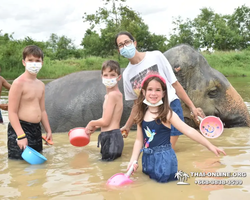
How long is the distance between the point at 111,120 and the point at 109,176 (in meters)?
0.82

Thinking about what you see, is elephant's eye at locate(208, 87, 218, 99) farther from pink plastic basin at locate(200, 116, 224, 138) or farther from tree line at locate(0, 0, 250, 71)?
tree line at locate(0, 0, 250, 71)

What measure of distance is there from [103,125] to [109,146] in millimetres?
237

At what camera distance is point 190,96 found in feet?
18.1

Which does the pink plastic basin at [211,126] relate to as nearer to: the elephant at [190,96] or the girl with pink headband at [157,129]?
the girl with pink headband at [157,129]

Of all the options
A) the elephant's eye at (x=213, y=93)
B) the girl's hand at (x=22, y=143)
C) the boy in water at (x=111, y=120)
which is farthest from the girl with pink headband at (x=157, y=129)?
the elephant's eye at (x=213, y=93)

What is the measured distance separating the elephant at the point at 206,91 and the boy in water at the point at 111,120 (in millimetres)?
1920

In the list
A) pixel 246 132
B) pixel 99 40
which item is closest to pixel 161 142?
pixel 246 132

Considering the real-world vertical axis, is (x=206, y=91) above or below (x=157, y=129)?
above

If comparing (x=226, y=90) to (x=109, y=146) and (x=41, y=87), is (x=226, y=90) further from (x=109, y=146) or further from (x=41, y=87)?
(x=41, y=87)

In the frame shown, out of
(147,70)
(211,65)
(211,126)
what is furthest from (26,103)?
(211,65)

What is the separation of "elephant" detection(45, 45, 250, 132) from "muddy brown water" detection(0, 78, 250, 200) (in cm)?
97

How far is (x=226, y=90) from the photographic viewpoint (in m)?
5.52

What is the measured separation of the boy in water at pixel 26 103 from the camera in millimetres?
3789

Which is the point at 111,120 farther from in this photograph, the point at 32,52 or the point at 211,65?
the point at 211,65
